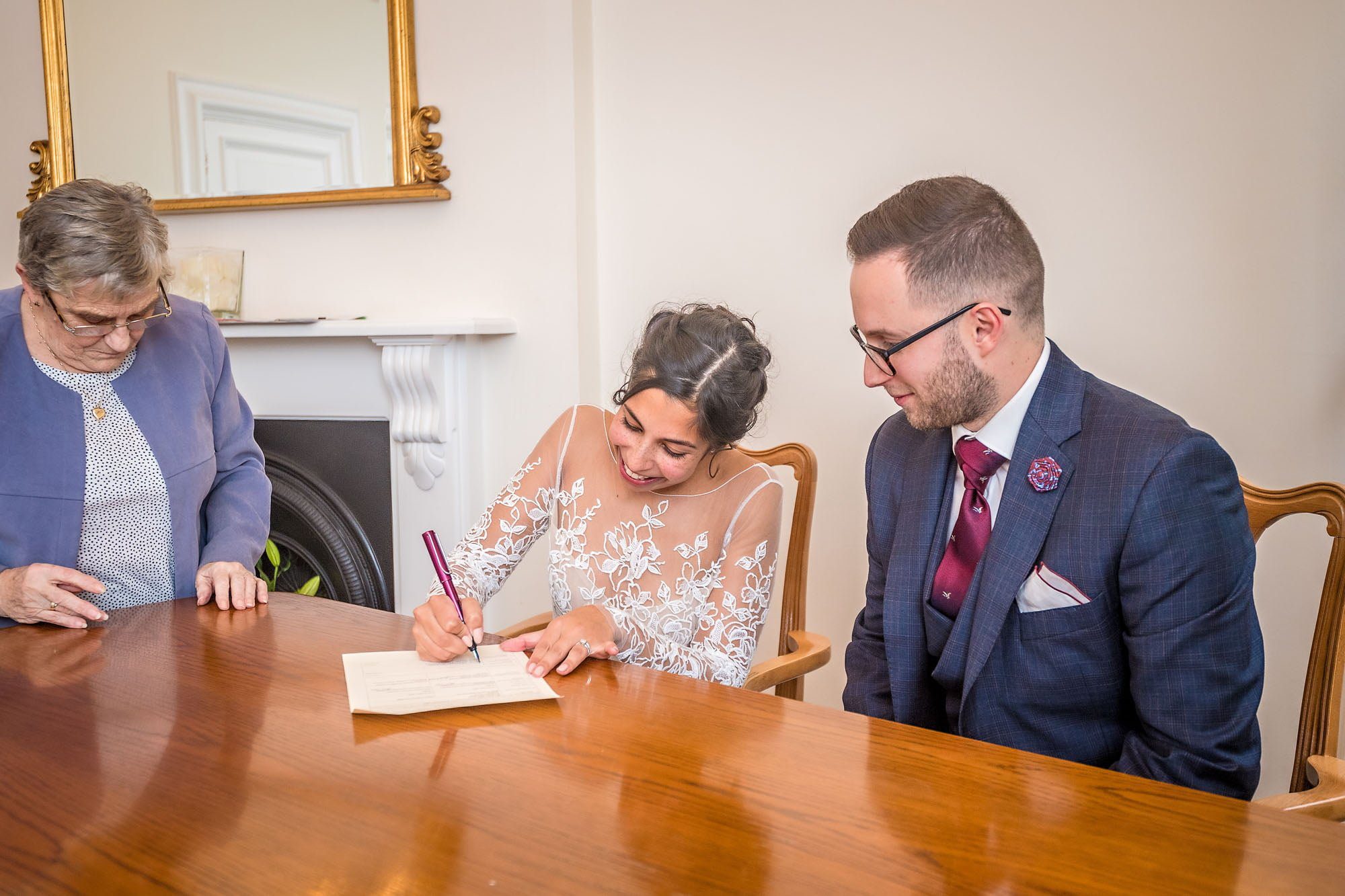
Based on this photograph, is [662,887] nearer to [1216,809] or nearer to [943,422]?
[1216,809]

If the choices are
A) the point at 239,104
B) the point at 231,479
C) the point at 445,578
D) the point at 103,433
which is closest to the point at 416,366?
the point at 231,479

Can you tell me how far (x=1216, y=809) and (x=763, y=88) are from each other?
7.62 feet

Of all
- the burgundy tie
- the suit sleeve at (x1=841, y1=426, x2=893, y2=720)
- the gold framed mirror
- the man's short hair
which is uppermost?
the gold framed mirror

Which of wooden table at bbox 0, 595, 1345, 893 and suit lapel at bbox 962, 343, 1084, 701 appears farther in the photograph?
suit lapel at bbox 962, 343, 1084, 701

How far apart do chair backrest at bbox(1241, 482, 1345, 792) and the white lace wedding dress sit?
809 millimetres

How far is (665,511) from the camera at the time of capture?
1975mm

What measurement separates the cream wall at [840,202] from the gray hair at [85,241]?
1411 mm

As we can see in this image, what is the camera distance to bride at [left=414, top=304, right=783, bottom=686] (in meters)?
1.76

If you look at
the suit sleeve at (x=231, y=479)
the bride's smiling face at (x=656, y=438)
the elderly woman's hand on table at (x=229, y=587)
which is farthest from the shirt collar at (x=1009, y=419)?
the suit sleeve at (x=231, y=479)

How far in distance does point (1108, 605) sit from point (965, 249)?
541mm

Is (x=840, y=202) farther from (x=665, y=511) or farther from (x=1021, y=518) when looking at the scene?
(x=1021, y=518)

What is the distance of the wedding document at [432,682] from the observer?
1209mm

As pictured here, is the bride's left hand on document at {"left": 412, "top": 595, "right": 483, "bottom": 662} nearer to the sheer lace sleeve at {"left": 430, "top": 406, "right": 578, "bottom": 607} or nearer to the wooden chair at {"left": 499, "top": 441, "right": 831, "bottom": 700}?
the sheer lace sleeve at {"left": 430, "top": 406, "right": 578, "bottom": 607}

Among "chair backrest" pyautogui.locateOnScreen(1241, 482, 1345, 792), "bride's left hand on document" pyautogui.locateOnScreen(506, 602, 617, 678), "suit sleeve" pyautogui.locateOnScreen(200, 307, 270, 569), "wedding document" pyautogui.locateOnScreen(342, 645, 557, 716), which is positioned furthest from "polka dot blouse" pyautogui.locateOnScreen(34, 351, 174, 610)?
"chair backrest" pyautogui.locateOnScreen(1241, 482, 1345, 792)
